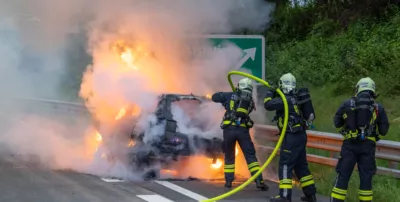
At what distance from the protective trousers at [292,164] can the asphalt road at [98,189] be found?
42 centimetres

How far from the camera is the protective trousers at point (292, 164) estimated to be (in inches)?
300

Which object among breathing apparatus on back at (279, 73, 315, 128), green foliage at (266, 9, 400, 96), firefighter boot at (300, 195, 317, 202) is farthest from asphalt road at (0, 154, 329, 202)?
green foliage at (266, 9, 400, 96)

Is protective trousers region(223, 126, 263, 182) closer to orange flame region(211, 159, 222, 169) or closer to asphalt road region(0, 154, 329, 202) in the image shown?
asphalt road region(0, 154, 329, 202)

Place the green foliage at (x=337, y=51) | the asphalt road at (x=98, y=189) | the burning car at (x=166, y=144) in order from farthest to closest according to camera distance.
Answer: the green foliage at (x=337, y=51), the burning car at (x=166, y=144), the asphalt road at (x=98, y=189)

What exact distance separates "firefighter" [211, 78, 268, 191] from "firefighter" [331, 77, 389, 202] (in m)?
1.77

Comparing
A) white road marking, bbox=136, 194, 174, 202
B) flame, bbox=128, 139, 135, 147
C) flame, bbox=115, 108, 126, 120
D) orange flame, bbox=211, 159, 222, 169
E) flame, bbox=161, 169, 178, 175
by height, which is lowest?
white road marking, bbox=136, 194, 174, 202

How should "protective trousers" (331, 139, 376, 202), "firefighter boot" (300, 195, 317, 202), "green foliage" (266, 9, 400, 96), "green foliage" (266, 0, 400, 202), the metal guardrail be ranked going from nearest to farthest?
"protective trousers" (331, 139, 376, 202) < "firefighter boot" (300, 195, 317, 202) < the metal guardrail < "green foliage" (266, 0, 400, 202) < "green foliage" (266, 9, 400, 96)

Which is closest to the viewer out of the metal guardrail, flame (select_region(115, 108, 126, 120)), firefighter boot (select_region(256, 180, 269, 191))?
the metal guardrail

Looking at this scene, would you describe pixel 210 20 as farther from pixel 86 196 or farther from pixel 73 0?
pixel 86 196

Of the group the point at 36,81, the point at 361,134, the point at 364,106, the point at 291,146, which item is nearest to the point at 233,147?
the point at 291,146

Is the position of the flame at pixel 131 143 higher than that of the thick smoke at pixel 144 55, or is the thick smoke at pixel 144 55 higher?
the thick smoke at pixel 144 55

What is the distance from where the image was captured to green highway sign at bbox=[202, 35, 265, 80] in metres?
11.3

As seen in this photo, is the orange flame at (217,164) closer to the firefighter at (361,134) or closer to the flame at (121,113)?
the flame at (121,113)

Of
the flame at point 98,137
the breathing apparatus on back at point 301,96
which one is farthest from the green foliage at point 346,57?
the flame at point 98,137
